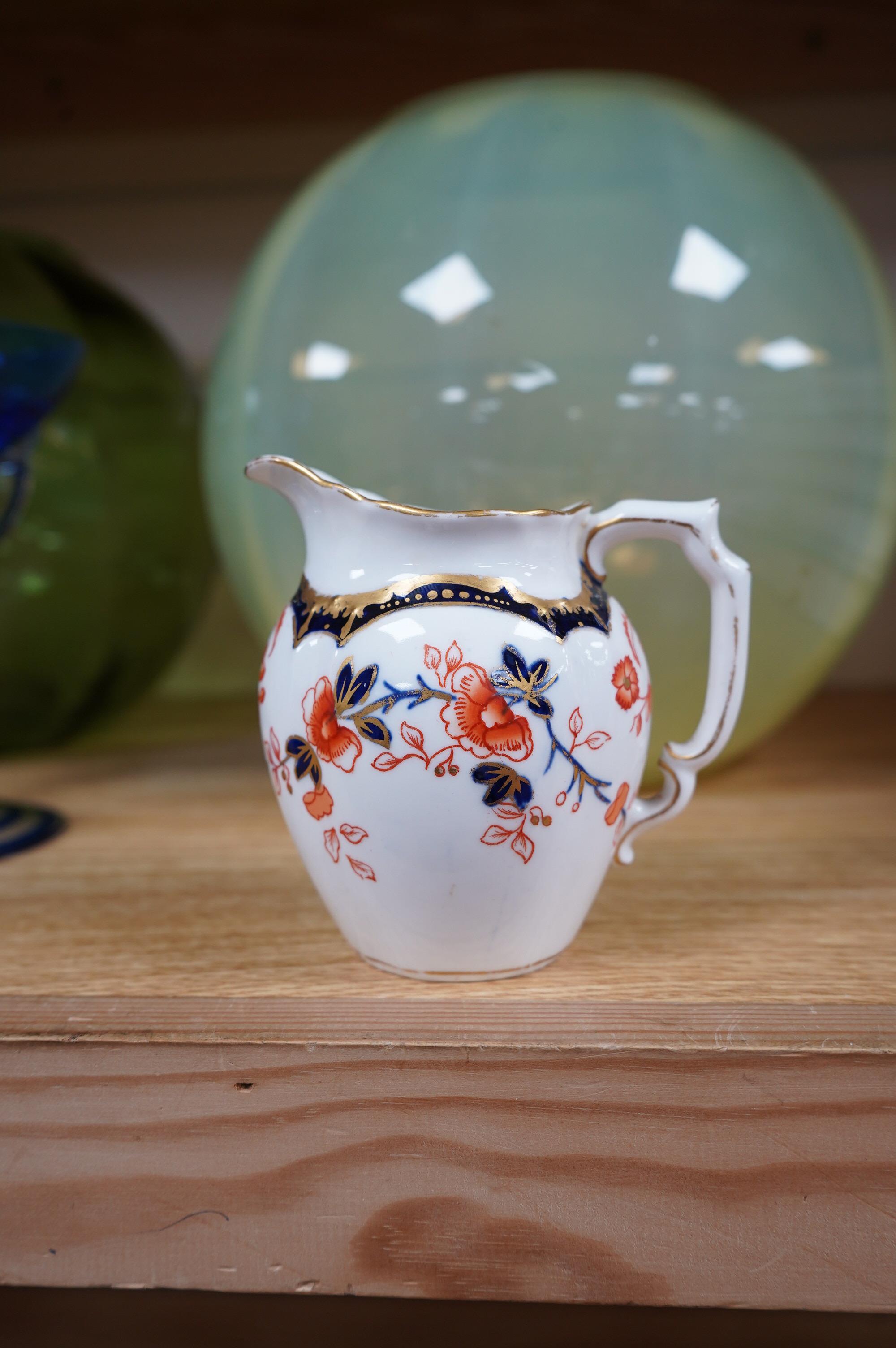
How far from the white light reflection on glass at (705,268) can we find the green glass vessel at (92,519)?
0.39 meters

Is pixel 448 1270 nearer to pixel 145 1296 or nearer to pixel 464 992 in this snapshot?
pixel 464 992

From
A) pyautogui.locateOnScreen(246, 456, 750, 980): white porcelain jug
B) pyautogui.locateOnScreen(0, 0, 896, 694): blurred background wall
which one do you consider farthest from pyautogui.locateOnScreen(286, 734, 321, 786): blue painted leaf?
pyautogui.locateOnScreen(0, 0, 896, 694): blurred background wall

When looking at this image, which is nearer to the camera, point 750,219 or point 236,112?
point 750,219

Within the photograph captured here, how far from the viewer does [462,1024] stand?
349 millimetres

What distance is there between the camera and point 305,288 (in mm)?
565

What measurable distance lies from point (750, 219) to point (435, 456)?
193 mm

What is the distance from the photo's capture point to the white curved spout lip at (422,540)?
0.36 metres

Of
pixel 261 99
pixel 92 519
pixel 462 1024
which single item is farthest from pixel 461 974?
pixel 261 99

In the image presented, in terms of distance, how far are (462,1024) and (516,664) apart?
0.11 metres

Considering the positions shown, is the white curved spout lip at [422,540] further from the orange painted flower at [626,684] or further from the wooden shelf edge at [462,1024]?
the wooden shelf edge at [462,1024]

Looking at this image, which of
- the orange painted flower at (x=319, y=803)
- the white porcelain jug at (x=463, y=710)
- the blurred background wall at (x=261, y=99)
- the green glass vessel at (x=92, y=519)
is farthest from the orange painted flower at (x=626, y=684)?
the blurred background wall at (x=261, y=99)

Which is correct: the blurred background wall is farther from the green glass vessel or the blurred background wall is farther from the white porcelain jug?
the white porcelain jug

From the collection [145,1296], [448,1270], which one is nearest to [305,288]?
[448,1270]

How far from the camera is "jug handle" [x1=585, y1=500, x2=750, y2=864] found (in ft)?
1.30
